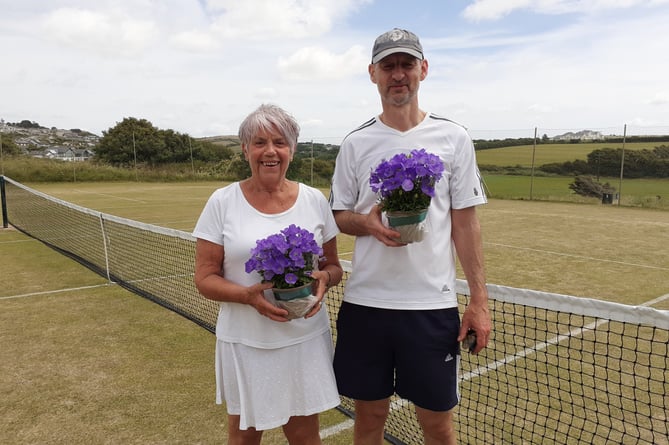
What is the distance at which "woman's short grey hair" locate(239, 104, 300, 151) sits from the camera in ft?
7.41

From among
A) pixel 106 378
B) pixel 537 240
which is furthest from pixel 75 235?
pixel 537 240

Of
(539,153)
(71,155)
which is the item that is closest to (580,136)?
(539,153)

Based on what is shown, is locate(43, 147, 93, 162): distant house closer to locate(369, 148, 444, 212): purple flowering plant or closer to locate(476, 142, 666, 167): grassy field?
locate(476, 142, 666, 167): grassy field

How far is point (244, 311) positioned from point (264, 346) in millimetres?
175

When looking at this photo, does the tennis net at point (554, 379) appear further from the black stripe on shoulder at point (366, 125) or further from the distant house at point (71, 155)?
the distant house at point (71, 155)

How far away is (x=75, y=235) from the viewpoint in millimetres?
11648

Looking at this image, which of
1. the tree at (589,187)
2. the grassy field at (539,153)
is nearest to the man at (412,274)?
the tree at (589,187)

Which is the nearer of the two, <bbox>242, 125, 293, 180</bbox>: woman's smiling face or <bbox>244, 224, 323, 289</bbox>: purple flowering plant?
<bbox>244, 224, 323, 289</bbox>: purple flowering plant

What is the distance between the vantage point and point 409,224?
2.13 metres

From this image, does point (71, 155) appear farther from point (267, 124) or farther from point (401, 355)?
point (401, 355)

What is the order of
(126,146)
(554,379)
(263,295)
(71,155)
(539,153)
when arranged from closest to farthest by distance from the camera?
(263,295) → (554,379) → (539,153) → (71,155) → (126,146)

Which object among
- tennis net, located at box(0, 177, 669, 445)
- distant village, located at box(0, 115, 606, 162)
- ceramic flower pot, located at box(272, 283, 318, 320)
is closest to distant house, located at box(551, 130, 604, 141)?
distant village, located at box(0, 115, 606, 162)

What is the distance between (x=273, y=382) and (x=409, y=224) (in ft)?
3.01

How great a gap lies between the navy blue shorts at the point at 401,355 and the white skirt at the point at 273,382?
13 cm
